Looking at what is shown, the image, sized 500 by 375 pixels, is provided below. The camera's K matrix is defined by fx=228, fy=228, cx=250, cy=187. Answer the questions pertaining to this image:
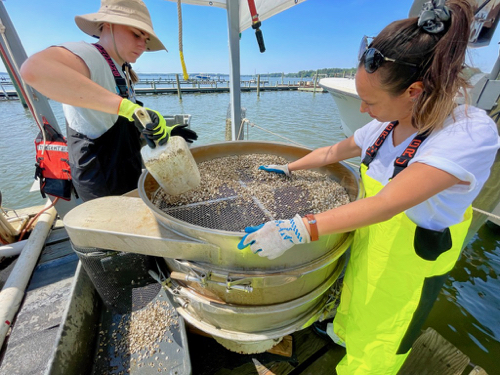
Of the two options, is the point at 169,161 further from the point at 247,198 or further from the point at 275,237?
the point at 275,237

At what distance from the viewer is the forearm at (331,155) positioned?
4.93ft

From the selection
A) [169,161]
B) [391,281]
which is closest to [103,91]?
[169,161]

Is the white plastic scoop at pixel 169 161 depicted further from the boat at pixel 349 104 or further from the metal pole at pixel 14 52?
the boat at pixel 349 104

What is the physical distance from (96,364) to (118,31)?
7.02 ft

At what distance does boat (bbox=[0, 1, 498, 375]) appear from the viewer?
3.42 ft

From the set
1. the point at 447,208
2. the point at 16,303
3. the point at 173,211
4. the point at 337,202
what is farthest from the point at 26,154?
the point at 447,208

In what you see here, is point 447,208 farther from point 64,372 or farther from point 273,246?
point 64,372

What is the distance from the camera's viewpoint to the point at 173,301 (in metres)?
1.47

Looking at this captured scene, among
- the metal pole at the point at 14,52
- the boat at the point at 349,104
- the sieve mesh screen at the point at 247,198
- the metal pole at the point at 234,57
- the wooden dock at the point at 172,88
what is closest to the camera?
the sieve mesh screen at the point at 247,198

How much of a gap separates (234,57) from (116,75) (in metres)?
2.28

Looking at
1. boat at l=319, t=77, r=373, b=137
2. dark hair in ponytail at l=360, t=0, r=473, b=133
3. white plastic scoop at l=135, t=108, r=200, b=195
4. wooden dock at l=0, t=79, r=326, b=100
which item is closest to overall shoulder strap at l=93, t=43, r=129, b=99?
white plastic scoop at l=135, t=108, r=200, b=195

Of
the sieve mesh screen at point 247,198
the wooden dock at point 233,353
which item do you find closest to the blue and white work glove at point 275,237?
the sieve mesh screen at point 247,198

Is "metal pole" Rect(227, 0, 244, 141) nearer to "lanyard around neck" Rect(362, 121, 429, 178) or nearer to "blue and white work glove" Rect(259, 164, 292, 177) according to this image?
"blue and white work glove" Rect(259, 164, 292, 177)

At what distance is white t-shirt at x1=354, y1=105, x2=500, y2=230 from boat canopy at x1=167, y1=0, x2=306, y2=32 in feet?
6.93
